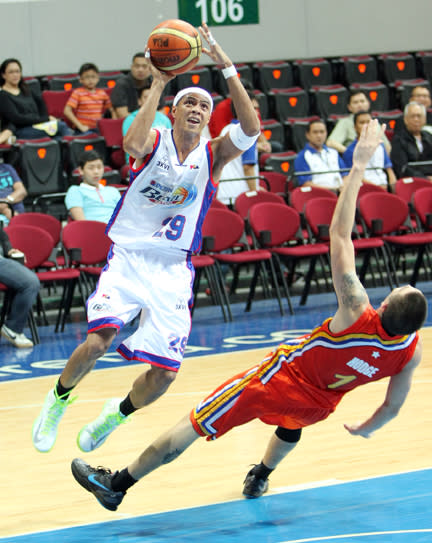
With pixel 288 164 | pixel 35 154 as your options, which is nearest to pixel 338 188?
pixel 288 164

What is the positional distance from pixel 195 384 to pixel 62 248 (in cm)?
323

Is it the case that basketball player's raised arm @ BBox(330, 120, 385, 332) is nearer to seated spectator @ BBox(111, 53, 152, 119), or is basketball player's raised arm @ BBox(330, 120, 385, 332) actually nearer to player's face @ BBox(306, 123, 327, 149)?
player's face @ BBox(306, 123, 327, 149)

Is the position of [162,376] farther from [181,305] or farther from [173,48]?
[173,48]

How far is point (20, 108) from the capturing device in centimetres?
1148

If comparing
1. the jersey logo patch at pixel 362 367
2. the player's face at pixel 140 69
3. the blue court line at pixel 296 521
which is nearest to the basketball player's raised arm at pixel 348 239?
the jersey logo patch at pixel 362 367

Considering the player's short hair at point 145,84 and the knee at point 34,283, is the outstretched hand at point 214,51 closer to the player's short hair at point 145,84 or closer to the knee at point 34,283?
the knee at point 34,283

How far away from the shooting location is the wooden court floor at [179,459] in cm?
448

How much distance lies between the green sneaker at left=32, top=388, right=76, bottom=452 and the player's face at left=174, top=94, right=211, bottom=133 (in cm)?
152

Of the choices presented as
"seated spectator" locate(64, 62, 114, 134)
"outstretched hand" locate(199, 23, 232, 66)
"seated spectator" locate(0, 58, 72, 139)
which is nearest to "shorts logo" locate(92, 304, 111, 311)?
"outstretched hand" locate(199, 23, 232, 66)

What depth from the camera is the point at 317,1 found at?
15.9 metres

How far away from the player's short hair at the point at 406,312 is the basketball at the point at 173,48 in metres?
1.84

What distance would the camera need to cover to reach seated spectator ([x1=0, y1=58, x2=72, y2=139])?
1130cm

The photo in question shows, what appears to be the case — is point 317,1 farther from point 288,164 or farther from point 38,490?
point 38,490

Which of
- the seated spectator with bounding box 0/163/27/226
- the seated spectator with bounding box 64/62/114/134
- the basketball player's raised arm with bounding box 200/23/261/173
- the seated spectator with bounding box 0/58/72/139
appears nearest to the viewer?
the basketball player's raised arm with bounding box 200/23/261/173
